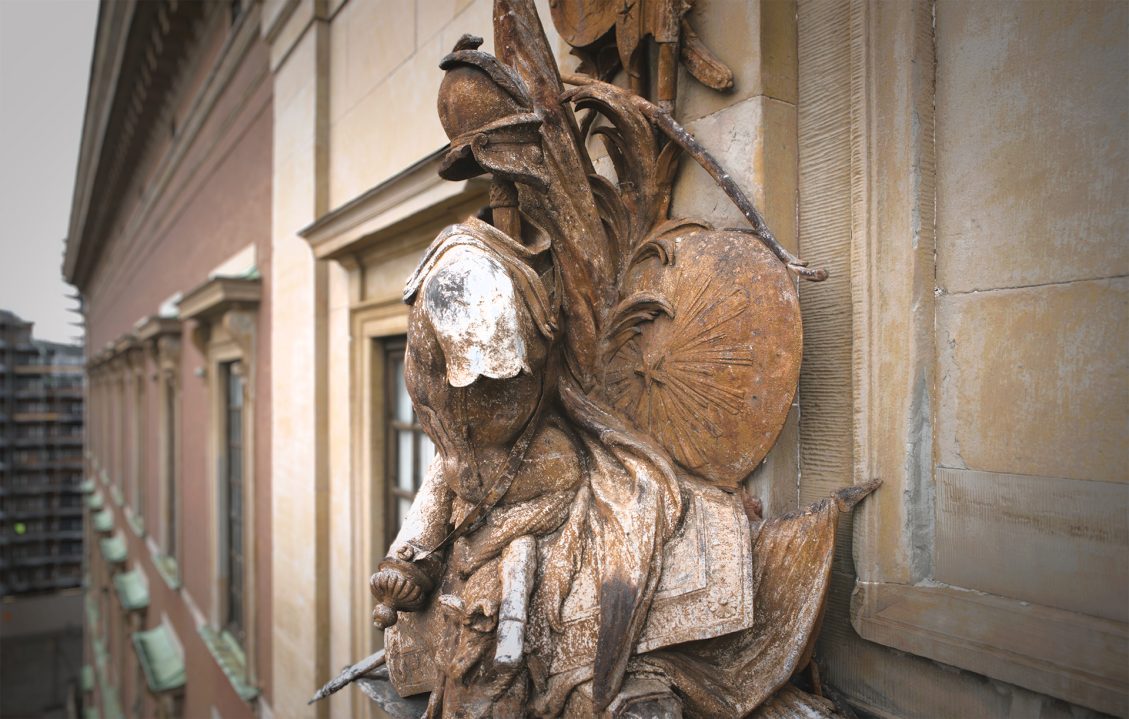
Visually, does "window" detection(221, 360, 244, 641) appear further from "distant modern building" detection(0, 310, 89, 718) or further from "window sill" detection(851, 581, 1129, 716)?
"distant modern building" detection(0, 310, 89, 718)

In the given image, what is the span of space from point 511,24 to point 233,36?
16.1ft

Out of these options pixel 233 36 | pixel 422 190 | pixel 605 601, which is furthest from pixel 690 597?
pixel 233 36

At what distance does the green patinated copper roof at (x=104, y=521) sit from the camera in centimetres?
1386

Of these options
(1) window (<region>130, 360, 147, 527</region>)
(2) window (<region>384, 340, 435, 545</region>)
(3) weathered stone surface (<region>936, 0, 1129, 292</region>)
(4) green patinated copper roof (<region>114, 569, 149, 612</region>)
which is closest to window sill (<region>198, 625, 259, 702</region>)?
(2) window (<region>384, 340, 435, 545</region>)

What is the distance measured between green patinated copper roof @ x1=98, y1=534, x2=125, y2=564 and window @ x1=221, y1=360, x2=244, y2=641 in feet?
23.3

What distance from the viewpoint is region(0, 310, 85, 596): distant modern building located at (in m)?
19.5

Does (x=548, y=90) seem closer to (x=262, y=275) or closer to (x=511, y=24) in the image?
(x=511, y=24)

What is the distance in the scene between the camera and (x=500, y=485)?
1331mm

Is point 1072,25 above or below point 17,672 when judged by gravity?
above

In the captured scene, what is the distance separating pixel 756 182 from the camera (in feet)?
4.50

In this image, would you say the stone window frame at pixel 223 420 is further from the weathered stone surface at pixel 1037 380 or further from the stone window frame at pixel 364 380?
the weathered stone surface at pixel 1037 380

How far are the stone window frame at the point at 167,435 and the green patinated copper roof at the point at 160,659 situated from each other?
0.66m

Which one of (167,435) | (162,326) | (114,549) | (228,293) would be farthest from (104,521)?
(228,293)

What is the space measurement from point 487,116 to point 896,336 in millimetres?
812
